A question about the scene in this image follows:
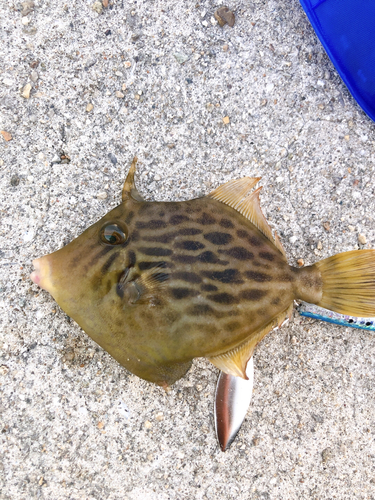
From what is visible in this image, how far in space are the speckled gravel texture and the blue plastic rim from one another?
86 mm

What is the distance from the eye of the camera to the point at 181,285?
169cm

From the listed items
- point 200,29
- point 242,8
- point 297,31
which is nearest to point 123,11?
point 200,29

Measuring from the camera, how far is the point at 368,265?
1720mm

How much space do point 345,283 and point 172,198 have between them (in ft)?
3.27

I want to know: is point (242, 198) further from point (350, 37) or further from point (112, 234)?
point (350, 37)

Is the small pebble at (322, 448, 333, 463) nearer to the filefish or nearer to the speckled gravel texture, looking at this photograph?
the speckled gravel texture

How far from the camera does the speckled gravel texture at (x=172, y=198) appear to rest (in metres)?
2.02

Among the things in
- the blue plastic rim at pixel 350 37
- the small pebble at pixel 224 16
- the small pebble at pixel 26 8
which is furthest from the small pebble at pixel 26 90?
the blue plastic rim at pixel 350 37

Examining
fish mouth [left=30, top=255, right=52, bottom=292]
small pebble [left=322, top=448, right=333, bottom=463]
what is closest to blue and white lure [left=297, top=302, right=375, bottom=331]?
small pebble [left=322, top=448, right=333, bottom=463]

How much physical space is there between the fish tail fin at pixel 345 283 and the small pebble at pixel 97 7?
181 cm

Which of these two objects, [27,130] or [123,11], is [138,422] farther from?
[123,11]

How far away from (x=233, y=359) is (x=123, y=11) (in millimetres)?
1991

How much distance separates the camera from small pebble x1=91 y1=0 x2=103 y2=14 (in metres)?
2.14

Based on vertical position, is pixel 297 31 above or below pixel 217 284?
above
